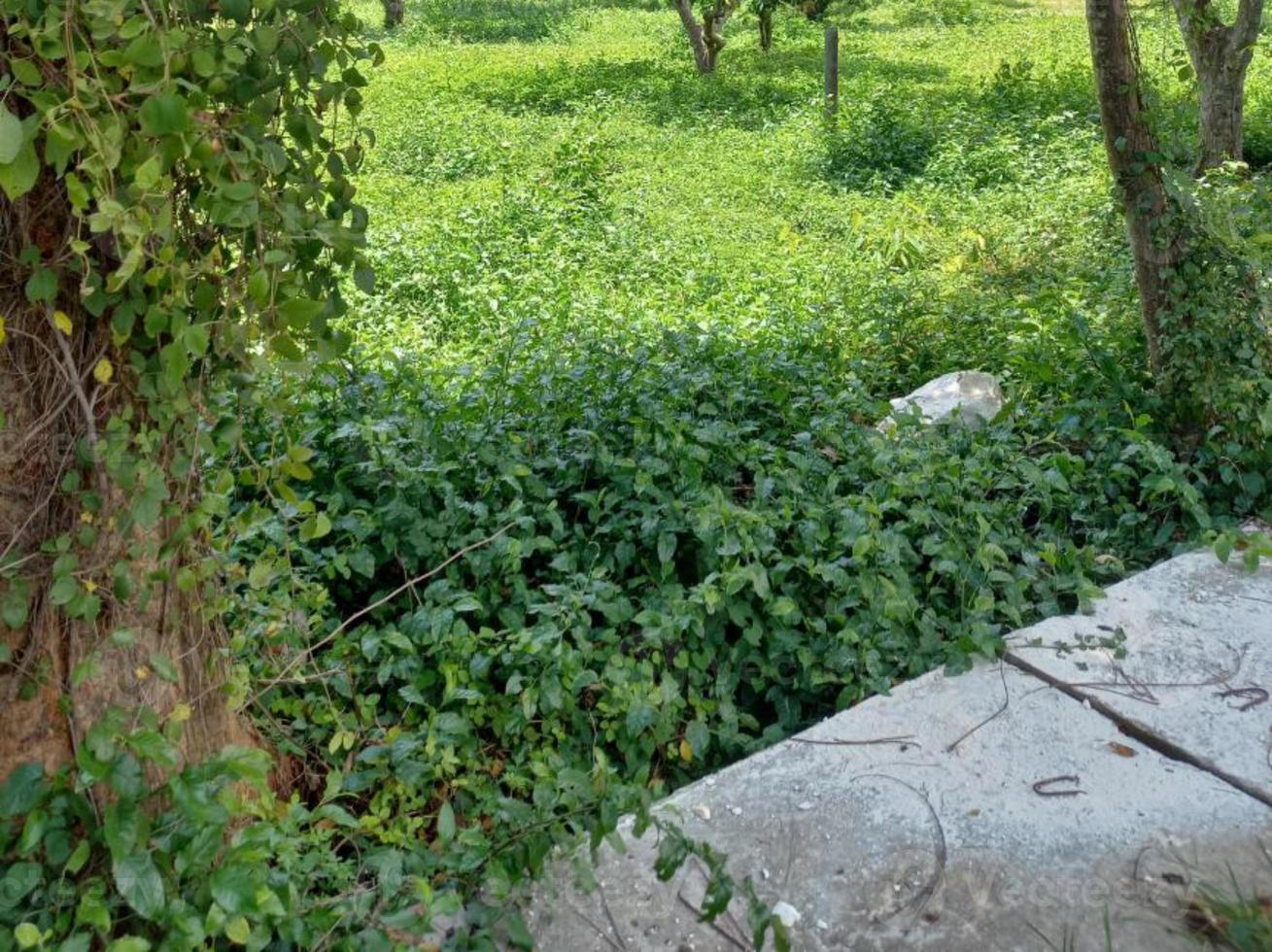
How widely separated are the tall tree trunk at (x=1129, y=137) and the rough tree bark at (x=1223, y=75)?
4.16m

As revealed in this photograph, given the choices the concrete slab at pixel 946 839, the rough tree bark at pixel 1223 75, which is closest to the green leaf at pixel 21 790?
the concrete slab at pixel 946 839

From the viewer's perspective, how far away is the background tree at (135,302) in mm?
1911

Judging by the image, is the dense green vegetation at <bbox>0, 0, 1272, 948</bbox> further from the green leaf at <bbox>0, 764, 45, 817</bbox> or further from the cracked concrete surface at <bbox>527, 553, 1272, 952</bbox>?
the cracked concrete surface at <bbox>527, 553, 1272, 952</bbox>

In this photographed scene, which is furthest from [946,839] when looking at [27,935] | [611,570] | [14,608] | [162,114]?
[162,114]

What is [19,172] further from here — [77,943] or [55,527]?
[77,943]

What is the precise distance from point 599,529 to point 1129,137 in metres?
2.17

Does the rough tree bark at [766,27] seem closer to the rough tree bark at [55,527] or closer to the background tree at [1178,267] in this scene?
the background tree at [1178,267]

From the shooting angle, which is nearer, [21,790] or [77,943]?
[77,943]

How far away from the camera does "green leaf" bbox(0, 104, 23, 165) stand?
1742 millimetres

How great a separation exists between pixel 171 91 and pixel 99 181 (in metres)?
0.17

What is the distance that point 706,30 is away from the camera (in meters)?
14.4

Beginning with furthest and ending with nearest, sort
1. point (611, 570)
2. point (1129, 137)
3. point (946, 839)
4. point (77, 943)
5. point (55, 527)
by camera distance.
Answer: point (1129, 137) → point (611, 570) → point (946, 839) → point (55, 527) → point (77, 943)

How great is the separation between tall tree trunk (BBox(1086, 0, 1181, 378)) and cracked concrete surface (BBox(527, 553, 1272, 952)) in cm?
145

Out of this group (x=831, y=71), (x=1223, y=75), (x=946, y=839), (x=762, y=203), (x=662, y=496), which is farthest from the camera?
(x=831, y=71)
